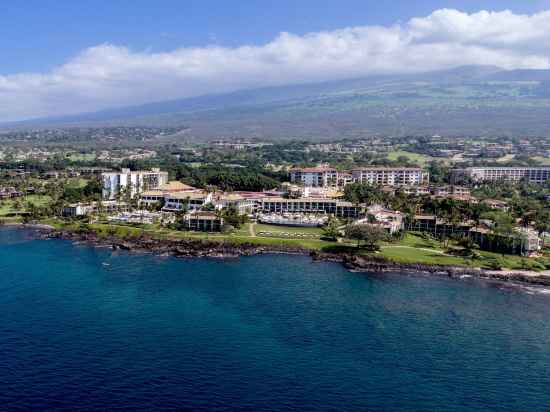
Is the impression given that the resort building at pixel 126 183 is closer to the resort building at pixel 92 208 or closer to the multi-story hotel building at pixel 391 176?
the resort building at pixel 92 208

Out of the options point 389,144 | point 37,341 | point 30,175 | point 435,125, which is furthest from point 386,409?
point 435,125

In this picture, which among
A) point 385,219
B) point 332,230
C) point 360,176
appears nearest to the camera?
point 332,230

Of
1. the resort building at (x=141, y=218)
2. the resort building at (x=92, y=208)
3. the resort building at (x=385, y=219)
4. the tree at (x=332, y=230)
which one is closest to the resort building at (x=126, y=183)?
the resort building at (x=92, y=208)

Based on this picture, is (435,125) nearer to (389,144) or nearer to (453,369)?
(389,144)

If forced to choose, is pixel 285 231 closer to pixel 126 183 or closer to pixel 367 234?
pixel 367 234

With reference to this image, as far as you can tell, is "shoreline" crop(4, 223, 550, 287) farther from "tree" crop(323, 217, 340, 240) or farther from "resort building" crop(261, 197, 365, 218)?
"resort building" crop(261, 197, 365, 218)

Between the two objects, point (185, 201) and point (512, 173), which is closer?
point (185, 201)

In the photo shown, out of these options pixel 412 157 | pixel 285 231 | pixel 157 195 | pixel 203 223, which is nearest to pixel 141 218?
pixel 203 223
